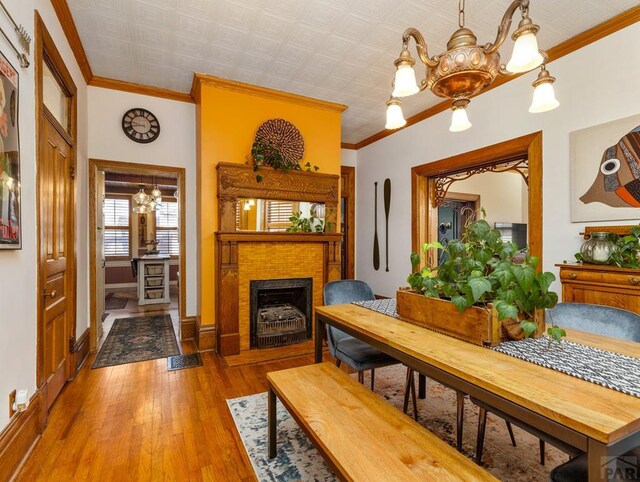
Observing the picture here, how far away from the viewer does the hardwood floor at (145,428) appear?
5.70 ft

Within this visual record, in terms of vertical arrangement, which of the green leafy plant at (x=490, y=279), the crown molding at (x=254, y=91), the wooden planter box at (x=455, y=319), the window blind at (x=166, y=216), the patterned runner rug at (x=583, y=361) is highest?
the crown molding at (x=254, y=91)

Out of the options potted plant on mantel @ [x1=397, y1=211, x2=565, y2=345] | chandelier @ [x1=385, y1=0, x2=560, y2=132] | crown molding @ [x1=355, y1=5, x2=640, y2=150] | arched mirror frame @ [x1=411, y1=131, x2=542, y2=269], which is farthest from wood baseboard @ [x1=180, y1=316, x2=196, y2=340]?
crown molding @ [x1=355, y1=5, x2=640, y2=150]

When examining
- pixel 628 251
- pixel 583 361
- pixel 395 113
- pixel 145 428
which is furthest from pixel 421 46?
pixel 145 428

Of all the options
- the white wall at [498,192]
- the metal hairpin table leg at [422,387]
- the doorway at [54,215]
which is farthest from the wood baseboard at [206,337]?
the white wall at [498,192]

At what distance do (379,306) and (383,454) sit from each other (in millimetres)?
1021

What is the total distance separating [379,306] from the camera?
6.88ft

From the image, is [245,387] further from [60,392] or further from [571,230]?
[571,230]

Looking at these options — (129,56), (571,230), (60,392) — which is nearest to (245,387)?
(60,392)

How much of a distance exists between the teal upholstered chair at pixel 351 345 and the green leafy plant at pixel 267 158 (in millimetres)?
1673

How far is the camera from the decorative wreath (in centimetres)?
370

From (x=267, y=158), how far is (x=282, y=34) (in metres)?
1.22

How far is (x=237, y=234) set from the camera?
11.2 ft

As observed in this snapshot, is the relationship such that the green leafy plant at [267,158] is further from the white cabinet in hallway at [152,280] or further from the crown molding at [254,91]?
the white cabinet in hallway at [152,280]

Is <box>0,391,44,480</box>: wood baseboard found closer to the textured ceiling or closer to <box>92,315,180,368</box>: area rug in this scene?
<box>92,315,180,368</box>: area rug
